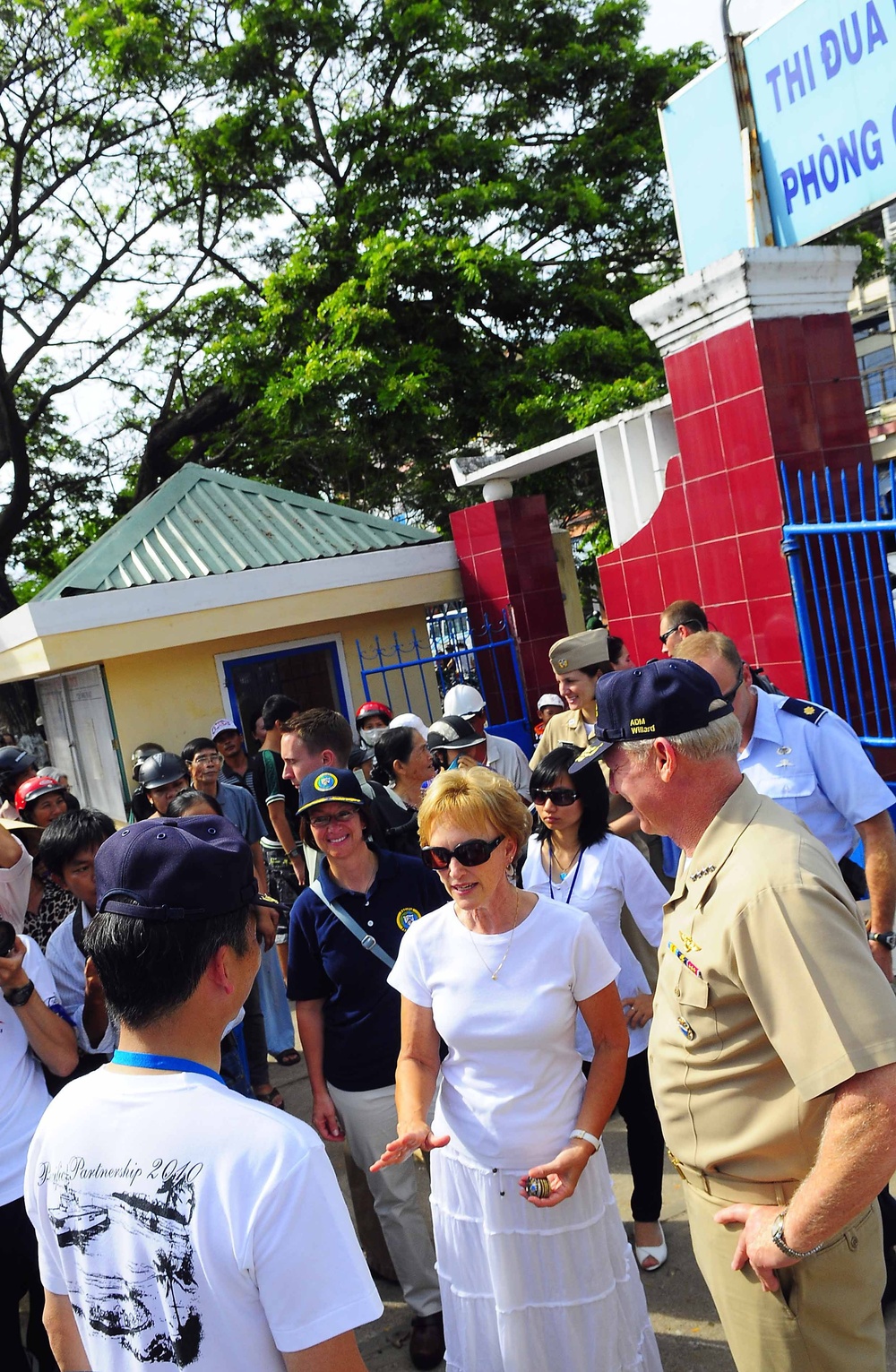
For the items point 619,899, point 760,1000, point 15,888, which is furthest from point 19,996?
point 760,1000

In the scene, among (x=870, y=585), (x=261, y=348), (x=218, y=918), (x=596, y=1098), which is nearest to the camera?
(x=218, y=918)

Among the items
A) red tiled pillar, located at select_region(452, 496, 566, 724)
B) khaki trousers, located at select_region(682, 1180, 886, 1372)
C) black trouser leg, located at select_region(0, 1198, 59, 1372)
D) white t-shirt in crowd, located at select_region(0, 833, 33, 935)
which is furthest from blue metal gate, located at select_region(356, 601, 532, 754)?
khaki trousers, located at select_region(682, 1180, 886, 1372)

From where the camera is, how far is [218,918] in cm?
160

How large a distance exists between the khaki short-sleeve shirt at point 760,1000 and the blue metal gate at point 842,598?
11.5 ft

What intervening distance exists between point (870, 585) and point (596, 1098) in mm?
3271

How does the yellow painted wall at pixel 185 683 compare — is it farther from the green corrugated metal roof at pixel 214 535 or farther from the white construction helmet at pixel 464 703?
the white construction helmet at pixel 464 703

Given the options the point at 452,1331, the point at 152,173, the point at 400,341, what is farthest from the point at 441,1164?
the point at 152,173

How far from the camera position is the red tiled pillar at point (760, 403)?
17.6 ft

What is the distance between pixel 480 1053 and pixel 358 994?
0.82 metres

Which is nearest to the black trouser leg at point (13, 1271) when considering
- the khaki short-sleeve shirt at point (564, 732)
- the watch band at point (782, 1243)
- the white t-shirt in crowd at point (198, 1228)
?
the white t-shirt in crowd at point (198, 1228)

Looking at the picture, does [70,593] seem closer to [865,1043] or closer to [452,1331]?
[452,1331]

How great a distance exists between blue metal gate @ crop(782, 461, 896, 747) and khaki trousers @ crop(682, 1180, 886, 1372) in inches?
141

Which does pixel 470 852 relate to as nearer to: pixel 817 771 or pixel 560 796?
pixel 560 796

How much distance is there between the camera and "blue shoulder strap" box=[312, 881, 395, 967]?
3324 millimetres
